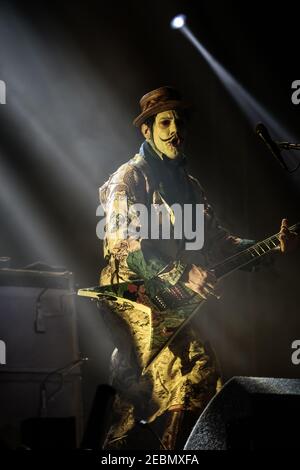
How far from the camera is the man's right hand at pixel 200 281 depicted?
191 inches

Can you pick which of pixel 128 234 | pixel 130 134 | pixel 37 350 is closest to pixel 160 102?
pixel 130 134

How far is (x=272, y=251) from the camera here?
5.27m

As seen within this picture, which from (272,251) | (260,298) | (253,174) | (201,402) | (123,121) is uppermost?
(123,121)

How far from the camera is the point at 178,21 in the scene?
585 cm

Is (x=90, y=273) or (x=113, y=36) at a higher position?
(x=113, y=36)

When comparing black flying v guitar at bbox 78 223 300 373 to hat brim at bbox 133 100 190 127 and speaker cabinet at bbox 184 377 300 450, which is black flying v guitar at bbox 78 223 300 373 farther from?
speaker cabinet at bbox 184 377 300 450

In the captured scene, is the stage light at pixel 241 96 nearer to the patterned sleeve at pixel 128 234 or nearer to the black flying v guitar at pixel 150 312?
the patterned sleeve at pixel 128 234

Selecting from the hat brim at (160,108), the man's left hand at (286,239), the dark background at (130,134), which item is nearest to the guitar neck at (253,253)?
the man's left hand at (286,239)

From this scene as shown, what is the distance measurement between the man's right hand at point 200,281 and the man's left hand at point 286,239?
662 mm

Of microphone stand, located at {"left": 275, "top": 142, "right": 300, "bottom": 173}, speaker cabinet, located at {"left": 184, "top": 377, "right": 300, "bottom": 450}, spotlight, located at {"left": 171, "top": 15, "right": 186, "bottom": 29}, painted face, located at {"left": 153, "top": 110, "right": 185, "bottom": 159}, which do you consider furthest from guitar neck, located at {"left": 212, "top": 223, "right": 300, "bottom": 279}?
speaker cabinet, located at {"left": 184, "top": 377, "right": 300, "bottom": 450}

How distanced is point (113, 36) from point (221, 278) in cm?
221
